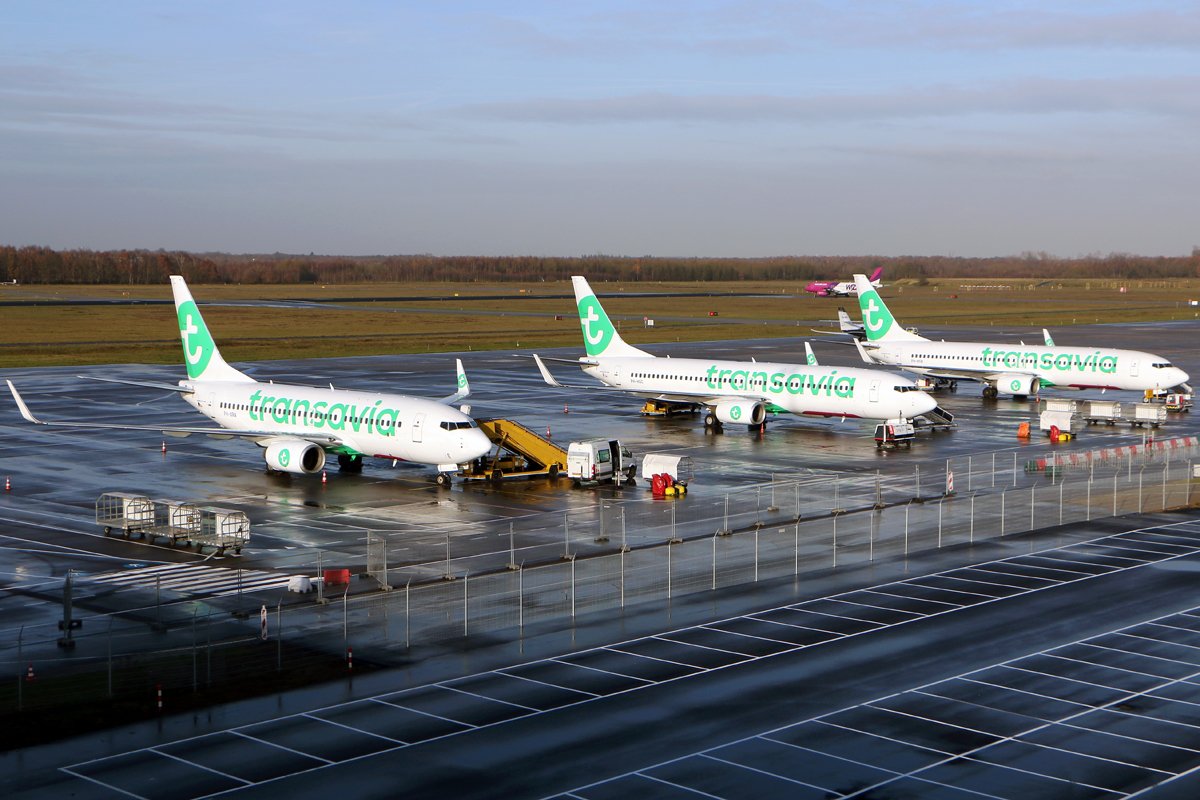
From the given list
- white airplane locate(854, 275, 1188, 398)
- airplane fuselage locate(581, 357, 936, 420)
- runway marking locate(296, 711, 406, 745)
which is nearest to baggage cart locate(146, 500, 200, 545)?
runway marking locate(296, 711, 406, 745)

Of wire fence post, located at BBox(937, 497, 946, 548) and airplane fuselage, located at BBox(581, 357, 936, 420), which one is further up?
airplane fuselage, located at BBox(581, 357, 936, 420)

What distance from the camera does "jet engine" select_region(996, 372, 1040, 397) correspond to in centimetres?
9731

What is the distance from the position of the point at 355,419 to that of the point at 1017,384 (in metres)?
54.3

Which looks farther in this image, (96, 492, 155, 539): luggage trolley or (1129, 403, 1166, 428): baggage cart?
A: (1129, 403, 1166, 428): baggage cart

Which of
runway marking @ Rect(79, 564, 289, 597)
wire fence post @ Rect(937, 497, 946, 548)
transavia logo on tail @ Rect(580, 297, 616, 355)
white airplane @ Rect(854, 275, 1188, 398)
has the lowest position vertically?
runway marking @ Rect(79, 564, 289, 597)

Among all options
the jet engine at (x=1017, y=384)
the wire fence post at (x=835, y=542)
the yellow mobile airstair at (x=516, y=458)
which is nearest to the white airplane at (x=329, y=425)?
the yellow mobile airstair at (x=516, y=458)

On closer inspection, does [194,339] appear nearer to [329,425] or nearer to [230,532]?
[329,425]

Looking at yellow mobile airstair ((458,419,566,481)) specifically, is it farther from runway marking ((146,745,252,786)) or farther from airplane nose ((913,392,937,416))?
runway marking ((146,745,252,786))

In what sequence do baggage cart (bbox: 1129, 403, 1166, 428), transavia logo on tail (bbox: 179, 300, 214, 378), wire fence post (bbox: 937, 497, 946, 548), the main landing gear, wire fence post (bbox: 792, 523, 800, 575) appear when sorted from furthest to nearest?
baggage cart (bbox: 1129, 403, 1166, 428), transavia logo on tail (bbox: 179, 300, 214, 378), the main landing gear, wire fence post (bbox: 937, 497, 946, 548), wire fence post (bbox: 792, 523, 800, 575)

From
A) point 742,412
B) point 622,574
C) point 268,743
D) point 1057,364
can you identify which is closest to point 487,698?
point 268,743

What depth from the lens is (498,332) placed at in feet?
559

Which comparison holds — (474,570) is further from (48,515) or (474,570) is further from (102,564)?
(48,515)

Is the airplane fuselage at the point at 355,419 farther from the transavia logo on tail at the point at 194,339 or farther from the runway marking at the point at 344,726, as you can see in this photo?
the runway marking at the point at 344,726

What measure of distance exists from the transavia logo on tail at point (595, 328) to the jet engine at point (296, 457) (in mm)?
32345
